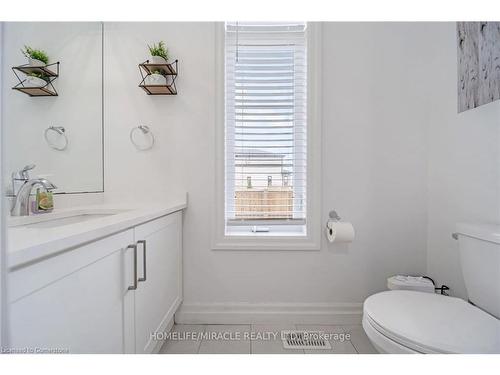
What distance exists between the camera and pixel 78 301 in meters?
0.65

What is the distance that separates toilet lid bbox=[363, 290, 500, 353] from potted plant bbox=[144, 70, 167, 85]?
5.18 ft

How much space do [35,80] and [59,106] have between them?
0.65ft

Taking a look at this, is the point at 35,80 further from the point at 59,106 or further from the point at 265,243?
the point at 265,243

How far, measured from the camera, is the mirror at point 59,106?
42.6 inches

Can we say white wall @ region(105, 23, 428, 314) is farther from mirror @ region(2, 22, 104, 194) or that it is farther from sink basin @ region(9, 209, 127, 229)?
sink basin @ region(9, 209, 127, 229)

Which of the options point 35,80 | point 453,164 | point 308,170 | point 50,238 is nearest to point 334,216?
point 308,170

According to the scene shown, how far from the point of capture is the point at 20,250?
456 millimetres

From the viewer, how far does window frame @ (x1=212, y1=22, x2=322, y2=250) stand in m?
1.56

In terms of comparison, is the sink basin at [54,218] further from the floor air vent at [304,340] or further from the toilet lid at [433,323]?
the toilet lid at [433,323]

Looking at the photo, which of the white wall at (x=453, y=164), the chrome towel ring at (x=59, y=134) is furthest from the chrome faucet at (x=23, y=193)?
the white wall at (x=453, y=164)

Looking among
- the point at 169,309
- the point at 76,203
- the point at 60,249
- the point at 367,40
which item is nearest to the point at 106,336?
the point at 60,249

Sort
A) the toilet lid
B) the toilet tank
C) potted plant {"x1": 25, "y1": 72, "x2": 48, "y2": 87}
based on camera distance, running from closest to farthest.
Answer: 1. the toilet lid
2. the toilet tank
3. potted plant {"x1": 25, "y1": 72, "x2": 48, "y2": 87}

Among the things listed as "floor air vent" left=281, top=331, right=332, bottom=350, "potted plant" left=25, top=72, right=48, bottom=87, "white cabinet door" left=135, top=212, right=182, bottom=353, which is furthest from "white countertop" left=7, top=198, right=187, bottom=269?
"floor air vent" left=281, top=331, right=332, bottom=350

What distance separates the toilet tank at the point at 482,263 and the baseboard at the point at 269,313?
66cm
